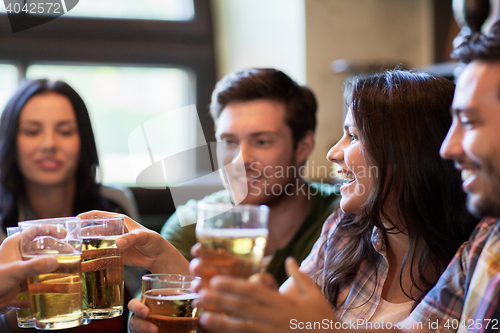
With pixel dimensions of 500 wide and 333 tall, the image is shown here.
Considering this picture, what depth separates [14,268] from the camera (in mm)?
808

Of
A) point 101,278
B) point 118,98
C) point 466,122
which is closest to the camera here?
point 466,122

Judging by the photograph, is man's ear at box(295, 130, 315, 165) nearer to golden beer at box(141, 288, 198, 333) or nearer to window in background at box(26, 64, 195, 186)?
golden beer at box(141, 288, 198, 333)

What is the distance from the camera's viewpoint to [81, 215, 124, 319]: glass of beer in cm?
90

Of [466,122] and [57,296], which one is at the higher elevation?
[466,122]

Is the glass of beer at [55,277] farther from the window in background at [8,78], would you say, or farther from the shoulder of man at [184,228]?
the window in background at [8,78]

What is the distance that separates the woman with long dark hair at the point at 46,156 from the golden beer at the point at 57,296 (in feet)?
3.60

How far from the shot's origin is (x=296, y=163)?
2.05 metres

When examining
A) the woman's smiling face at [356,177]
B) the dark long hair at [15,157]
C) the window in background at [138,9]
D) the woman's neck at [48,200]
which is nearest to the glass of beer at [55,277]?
the woman's smiling face at [356,177]

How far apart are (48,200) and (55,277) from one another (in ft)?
4.47

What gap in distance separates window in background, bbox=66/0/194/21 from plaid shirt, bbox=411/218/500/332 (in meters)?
3.19

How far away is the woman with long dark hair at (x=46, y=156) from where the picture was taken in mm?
1937

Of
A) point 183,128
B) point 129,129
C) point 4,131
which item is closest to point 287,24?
point 183,128

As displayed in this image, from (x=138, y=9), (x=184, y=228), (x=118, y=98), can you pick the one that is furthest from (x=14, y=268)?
(x=138, y=9)

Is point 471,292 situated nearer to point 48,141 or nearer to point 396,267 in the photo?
point 396,267
